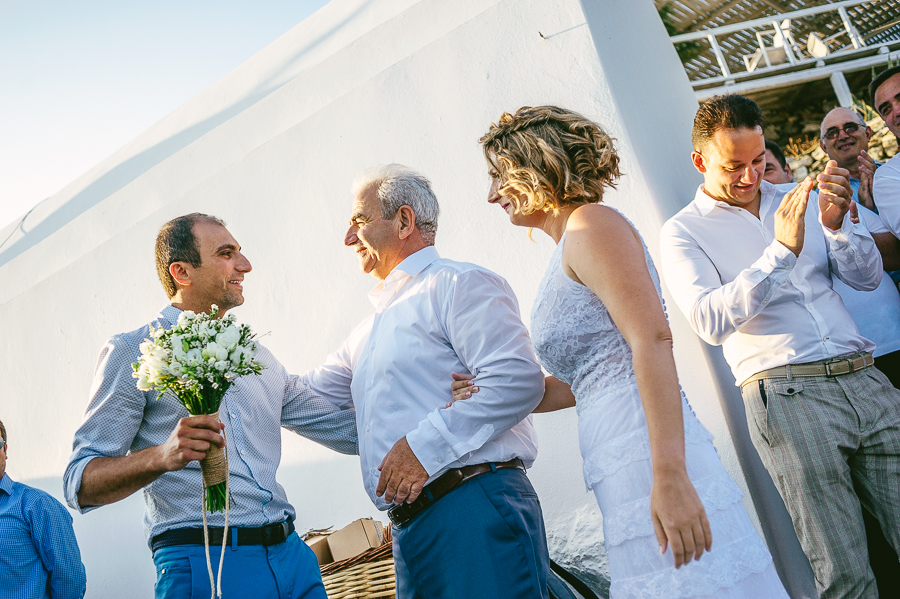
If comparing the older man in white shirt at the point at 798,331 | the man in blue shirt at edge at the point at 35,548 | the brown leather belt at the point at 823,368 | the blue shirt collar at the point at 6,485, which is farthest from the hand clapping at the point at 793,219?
the blue shirt collar at the point at 6,485

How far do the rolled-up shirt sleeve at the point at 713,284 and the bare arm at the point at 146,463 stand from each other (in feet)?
5.25

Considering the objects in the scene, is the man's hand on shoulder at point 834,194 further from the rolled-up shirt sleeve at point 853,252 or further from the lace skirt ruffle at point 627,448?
the lace skirt ruffle at point 627,448

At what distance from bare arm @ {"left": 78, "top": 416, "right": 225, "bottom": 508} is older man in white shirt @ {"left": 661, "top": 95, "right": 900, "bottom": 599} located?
1.63m

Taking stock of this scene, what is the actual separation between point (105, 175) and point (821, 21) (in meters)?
9.02

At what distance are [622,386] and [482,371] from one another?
0.43 meters

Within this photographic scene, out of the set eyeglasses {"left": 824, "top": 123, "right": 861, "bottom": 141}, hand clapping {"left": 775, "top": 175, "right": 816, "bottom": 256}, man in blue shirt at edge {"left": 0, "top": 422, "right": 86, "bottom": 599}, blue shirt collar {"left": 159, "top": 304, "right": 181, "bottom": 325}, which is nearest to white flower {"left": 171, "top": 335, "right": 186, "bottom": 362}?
blue shirt collar {"left": 159, "top": 304, "right": 181, "bottom": 325}

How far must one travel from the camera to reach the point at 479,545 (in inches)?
72.3

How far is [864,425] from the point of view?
2.20 metres

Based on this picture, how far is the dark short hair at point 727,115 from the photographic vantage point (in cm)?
249

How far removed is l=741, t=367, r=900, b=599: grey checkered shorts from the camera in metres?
2.13

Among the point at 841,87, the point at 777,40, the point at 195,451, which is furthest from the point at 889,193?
the point at 841,87

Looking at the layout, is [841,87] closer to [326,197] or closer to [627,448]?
[326,197]

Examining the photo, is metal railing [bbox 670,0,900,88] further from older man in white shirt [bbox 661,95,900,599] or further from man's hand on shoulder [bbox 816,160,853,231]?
man's hand on shoulder [bbox 816,160,853,231]

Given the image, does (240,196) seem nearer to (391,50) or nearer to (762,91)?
(391,50)
